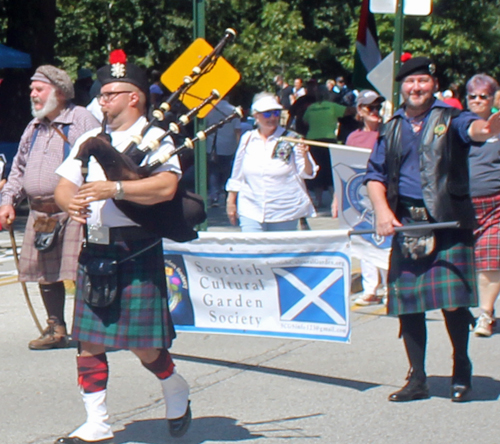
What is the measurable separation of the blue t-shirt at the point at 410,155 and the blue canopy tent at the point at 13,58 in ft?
36.1

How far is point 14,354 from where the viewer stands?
20.7ft

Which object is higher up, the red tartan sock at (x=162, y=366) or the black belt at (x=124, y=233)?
the black belt at (x=124, y=233)

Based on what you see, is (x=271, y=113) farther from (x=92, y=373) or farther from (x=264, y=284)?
(x=92, y=373)

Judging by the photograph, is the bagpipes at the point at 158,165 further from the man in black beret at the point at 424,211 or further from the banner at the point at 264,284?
the banner at the point at 264,284

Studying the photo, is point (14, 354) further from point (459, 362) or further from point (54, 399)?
point (459, 362)

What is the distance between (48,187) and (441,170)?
2.60 m

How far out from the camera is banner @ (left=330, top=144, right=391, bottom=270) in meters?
7.70

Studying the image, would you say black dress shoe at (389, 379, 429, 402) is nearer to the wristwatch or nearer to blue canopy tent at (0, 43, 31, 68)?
the wristwatch

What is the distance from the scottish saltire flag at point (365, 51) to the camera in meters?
10.1

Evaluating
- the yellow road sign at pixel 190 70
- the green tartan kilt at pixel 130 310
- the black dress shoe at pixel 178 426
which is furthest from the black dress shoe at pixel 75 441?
the yellow road sign at pixel 190 70

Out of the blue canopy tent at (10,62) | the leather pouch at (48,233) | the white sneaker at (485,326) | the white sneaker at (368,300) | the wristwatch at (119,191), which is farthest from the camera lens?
the blue canopy tent at (10,62)

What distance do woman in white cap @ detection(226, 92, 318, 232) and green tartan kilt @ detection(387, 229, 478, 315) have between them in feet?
8.09

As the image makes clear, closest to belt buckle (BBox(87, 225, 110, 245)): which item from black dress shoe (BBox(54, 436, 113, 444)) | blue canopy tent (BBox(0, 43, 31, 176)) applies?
black dress shoe (BBox(54, 436, 113, 444))

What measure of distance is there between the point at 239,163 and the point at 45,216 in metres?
1.98
